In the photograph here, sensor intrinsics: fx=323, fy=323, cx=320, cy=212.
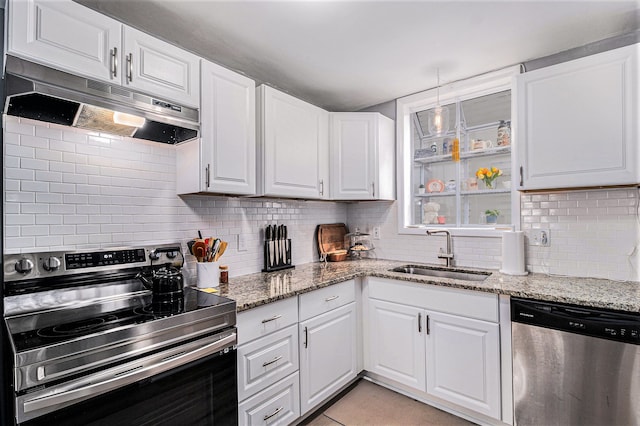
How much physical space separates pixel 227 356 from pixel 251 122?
1.42 meters

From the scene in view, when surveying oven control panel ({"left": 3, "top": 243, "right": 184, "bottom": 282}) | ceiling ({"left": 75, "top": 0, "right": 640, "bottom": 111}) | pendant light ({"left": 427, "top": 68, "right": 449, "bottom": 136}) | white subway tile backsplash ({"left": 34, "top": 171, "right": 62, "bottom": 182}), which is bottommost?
oven control panel ({"left": 3, "top": 243, "right": 184, "bottom": 282})

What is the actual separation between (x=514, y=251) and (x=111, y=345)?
7.76 feet

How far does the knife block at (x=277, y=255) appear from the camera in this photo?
8.31 feet

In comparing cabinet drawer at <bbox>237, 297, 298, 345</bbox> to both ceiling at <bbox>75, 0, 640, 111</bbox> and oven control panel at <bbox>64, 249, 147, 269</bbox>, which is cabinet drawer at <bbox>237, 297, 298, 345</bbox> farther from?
ceiling at <bbox>75, 0, 640, 111</bbox>

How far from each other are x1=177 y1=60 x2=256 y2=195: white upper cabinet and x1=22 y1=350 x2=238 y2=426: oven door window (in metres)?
0.97

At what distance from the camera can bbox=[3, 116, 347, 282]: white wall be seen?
58.5 inches

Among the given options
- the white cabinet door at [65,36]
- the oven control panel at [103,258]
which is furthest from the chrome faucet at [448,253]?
the white cabinet door at [65,36]

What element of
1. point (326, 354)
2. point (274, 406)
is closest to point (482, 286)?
point (326, 354)

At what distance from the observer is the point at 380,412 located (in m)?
2.17

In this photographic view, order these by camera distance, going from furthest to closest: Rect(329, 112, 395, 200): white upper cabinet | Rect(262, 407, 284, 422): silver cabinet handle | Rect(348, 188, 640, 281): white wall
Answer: Rect(329, 112, 395, 200): white upper cabinet
Rect(348, 188, 640, 281): white wall
Rect(262, 407, 284, 422): silver cabinet handle

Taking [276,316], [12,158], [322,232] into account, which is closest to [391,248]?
[322,232]

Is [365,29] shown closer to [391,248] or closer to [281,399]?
[391,248]

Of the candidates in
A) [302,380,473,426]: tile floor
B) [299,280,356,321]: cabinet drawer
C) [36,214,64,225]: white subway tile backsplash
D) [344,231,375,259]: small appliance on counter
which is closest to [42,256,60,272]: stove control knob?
[36,214,64,225]: white subway tile backsplash

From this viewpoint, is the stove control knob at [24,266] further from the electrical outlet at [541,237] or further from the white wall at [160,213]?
the electrical outlet at [541,237]
